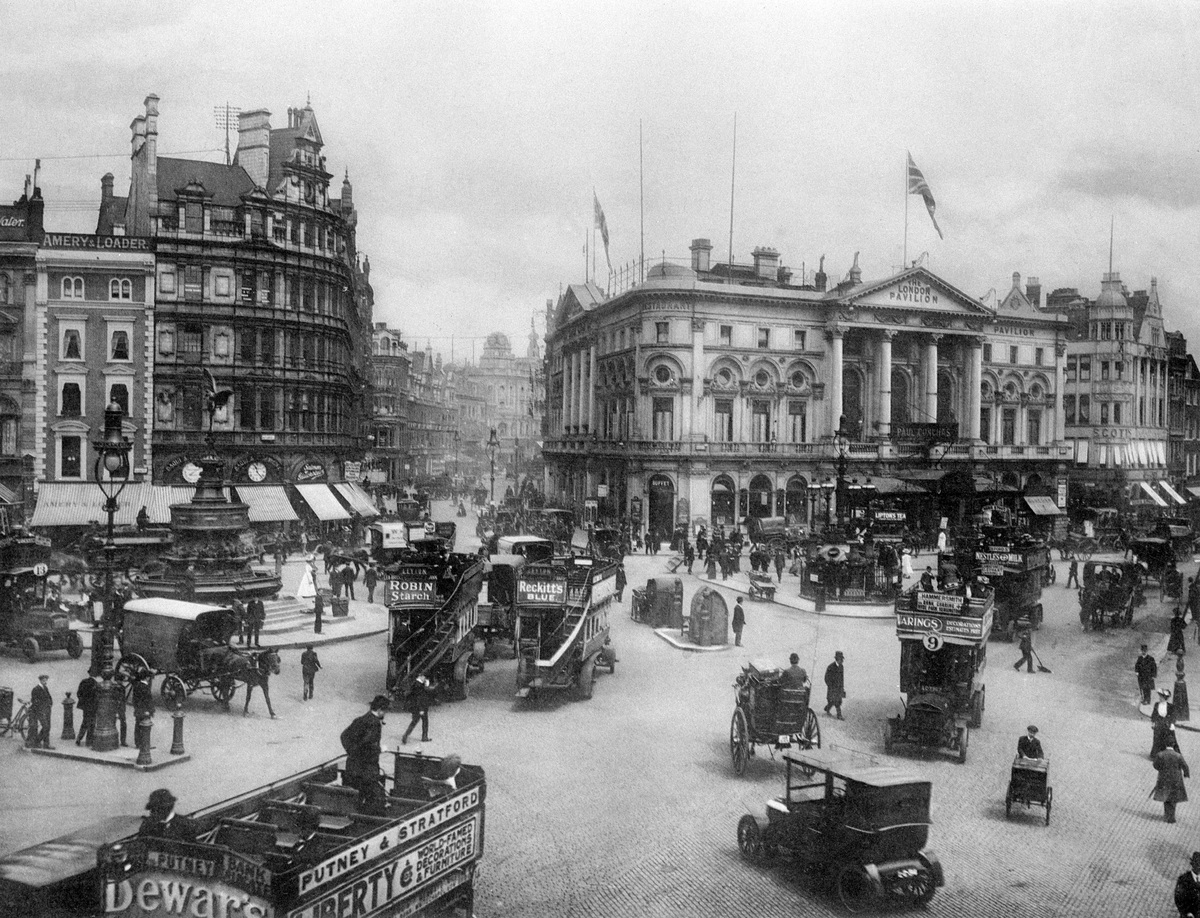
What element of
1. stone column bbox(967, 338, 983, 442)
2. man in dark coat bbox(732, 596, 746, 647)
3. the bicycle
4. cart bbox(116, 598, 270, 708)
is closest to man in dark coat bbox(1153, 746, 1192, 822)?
man in dark coat bbox(732, 596, 746, 647)

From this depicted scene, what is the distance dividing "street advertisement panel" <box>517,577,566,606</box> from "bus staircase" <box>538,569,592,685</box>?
9.0 inches

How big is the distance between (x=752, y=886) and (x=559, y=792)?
3.85 m

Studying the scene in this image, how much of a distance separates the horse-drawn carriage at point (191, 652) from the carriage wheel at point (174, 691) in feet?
0.06

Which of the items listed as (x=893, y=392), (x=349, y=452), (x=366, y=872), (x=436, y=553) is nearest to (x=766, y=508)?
(x=893, y=392)

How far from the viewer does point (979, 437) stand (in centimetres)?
6438

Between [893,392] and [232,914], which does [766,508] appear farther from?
[232,914]

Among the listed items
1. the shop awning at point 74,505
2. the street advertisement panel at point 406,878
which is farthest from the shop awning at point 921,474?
the street advertisement panel at point 406,878

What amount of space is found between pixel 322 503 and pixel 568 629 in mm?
28813

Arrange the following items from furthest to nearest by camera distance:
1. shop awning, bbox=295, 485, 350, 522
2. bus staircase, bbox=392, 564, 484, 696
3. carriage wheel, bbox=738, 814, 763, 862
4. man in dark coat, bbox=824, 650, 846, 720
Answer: shop awning, bbox=295, 485, 350, 522
man in dark coat, bbox=824, 650, 846, 720
bus staircase, bbox=392, 564, 484, 696
carriage wheel, bbox=738, 814, 763, 862

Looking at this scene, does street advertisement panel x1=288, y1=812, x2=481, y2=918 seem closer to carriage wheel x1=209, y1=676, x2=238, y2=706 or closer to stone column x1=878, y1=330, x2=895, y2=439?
carriage wheel x1=209, y1=676, x2=238, y2=706

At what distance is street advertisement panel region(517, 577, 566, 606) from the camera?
21.5m

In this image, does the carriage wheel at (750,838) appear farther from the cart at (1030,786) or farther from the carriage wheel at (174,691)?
the carriage wheel at (174,691)

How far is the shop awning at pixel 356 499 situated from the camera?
4928 centimetres

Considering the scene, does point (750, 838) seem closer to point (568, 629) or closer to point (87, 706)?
point (568, 629)
